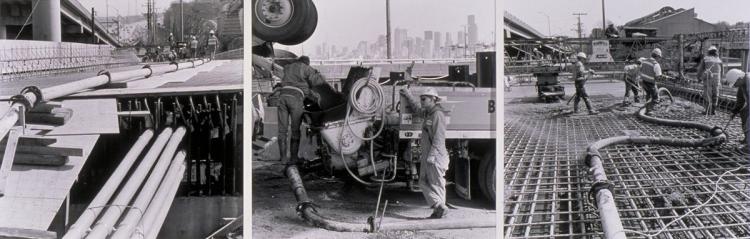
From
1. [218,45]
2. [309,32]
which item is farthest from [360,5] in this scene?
[218,45]

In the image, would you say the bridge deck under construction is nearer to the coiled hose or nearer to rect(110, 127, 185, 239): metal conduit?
rect(110, 127, 185, 239): metal conduit

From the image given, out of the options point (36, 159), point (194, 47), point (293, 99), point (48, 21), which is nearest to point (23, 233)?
point (36, 159)

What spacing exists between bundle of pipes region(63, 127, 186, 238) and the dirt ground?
393mm

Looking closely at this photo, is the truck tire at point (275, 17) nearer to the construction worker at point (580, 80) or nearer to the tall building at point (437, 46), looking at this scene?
the tall building at point (437, 46)

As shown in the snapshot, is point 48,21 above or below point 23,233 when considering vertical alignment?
above

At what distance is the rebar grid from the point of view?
2.57 m

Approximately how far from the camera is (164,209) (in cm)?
282

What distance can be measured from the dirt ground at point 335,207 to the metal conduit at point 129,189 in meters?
0.45

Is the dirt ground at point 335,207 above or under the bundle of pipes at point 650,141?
under

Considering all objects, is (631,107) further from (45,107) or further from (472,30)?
(45,107)

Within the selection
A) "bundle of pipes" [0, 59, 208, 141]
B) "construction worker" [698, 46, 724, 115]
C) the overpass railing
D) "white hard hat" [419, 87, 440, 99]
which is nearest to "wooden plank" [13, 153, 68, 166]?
"bundle of pipes" [0, 59, 208, 141]

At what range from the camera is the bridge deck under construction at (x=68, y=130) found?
2.73 m

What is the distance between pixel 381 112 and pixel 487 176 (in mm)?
528

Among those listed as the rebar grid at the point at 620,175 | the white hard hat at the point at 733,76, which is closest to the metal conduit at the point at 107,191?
the rebar grid at the point at 620,175
